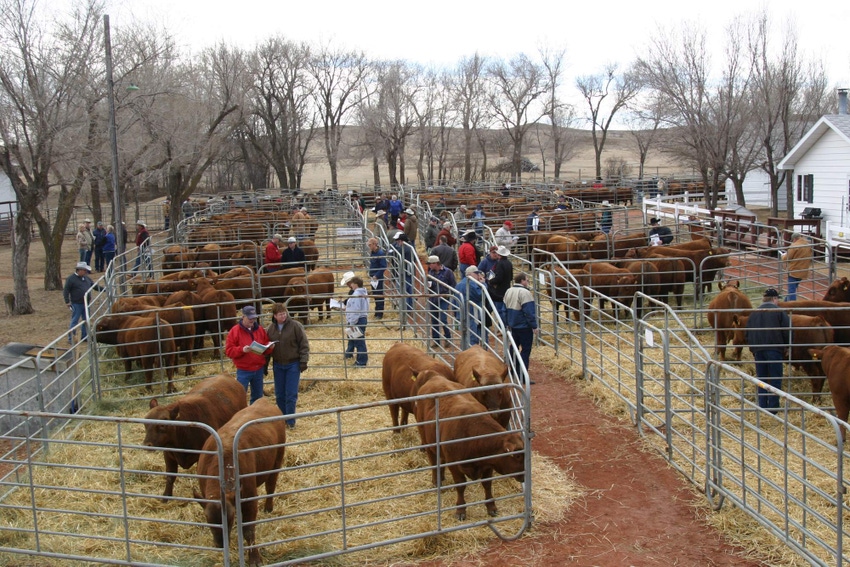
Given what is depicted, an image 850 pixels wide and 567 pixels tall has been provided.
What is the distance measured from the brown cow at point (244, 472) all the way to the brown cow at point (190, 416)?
2.03 feet

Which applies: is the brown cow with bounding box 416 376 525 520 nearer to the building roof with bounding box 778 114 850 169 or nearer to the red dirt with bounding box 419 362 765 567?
the red dirt with bounding box 419 362 765 567

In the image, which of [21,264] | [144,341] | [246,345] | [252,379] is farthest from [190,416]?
[21,264]

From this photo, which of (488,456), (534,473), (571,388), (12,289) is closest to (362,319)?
(571,388)

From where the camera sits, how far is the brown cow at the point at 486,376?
27.4 ft

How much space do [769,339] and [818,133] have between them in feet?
63.3

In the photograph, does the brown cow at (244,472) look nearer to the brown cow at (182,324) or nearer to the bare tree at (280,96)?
the brown cow at (182,324)

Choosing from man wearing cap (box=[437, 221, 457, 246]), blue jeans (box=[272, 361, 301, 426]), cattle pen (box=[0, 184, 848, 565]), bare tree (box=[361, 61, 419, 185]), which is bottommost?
cattle pen (box=[0, 184, 848, 565])

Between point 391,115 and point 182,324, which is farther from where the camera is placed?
point 391,115

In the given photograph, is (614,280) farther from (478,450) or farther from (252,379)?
(478,450)

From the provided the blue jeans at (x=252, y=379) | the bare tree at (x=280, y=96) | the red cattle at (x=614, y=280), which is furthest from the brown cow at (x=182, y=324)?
the bare tree at (x=280, y=96)

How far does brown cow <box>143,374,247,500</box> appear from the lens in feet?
25.6

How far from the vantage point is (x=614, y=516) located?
24.1 ft

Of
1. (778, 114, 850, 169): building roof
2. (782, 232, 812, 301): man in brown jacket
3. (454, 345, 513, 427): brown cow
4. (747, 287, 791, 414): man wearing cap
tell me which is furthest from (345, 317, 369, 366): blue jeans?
(778, 114, 850, 169): building roof

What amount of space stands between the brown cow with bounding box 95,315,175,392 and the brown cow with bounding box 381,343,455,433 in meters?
3.53
